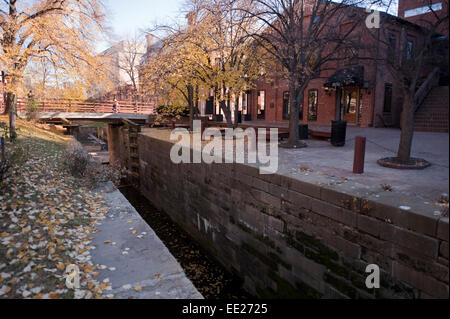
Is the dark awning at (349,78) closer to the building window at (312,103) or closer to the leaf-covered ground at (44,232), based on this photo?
the building window at (312,103)

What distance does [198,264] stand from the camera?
29.8 feet

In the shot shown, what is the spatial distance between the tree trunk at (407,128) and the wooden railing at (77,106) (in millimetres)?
23662

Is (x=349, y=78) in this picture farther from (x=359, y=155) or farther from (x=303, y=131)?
(x=359, y=155)

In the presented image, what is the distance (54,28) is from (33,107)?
469 inches

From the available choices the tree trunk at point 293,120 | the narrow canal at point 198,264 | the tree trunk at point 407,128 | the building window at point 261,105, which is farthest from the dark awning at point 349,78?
the narrow canal at point 198,264

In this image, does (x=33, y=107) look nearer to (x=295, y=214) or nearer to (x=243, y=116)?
(x=243, y=116)

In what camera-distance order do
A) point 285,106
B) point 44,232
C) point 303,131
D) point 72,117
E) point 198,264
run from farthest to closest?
point 72,117 < point 285,106 < point 303,131 < point 198,264 < point 44,232

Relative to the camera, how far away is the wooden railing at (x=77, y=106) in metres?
23.7

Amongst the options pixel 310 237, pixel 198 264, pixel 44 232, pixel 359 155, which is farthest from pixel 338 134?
pixel 44 232

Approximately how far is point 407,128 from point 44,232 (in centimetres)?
861

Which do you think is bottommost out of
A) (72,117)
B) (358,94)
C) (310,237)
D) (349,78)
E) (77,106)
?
(310,237)

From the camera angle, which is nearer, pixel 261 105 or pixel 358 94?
Result: pixel 358 94

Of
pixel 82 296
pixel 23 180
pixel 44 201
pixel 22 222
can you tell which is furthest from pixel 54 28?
pixel 82 296

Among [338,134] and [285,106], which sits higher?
[285,106]
